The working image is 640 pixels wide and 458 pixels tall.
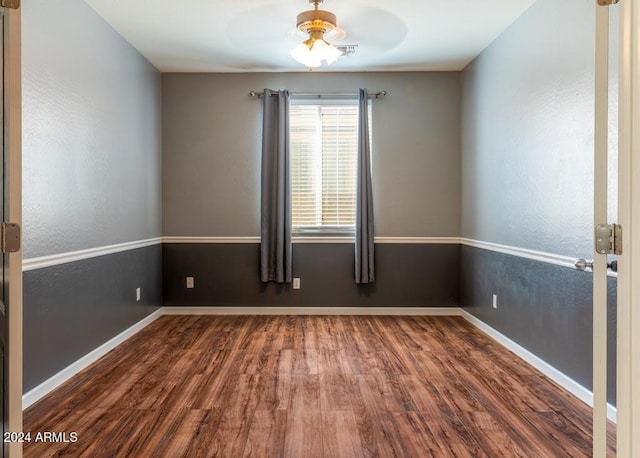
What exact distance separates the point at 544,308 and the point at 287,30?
9.47 feet

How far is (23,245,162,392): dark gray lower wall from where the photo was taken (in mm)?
2264

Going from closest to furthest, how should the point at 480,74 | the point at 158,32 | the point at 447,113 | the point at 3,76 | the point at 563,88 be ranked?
the point at 3,76 → the point at 563,88 → the point at 158,32 → the point at 480,74 → the point at 447,113

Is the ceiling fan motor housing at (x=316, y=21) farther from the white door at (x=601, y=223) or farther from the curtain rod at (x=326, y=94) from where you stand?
the white door at (x=601, y=223)

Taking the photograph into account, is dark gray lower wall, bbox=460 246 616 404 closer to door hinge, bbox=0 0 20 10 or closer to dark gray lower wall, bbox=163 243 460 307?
dark gray lower wall, bbox=163 243 460 307

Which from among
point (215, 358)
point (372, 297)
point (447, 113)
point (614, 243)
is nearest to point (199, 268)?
point (215, 358)

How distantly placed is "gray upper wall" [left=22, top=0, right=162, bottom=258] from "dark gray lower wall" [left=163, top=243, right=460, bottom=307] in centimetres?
70

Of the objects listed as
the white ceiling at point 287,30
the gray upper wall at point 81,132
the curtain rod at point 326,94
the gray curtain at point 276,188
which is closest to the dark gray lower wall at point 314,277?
the gray curtain at point 276,188

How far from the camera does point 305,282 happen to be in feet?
14.3

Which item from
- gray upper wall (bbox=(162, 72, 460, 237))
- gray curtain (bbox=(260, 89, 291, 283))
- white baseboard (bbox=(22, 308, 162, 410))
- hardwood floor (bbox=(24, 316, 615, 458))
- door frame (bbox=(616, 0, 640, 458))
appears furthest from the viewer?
gray upper wall (bbox=(162, 72, 460, 237))

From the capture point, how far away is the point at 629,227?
113 centimetres

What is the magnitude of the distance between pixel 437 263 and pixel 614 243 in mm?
3215

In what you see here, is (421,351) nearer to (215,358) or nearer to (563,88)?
(215,358)

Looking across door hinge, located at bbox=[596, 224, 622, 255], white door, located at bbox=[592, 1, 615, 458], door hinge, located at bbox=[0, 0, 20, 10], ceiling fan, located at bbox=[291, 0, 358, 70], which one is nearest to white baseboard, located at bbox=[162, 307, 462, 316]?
ceiling fan, located at bbox=[291, 0, 358, 70]

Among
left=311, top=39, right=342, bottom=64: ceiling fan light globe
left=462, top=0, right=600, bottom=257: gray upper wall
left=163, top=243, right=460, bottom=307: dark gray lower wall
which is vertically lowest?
left=163, top=243, right=460, bottom=307: dark gray lower wall
